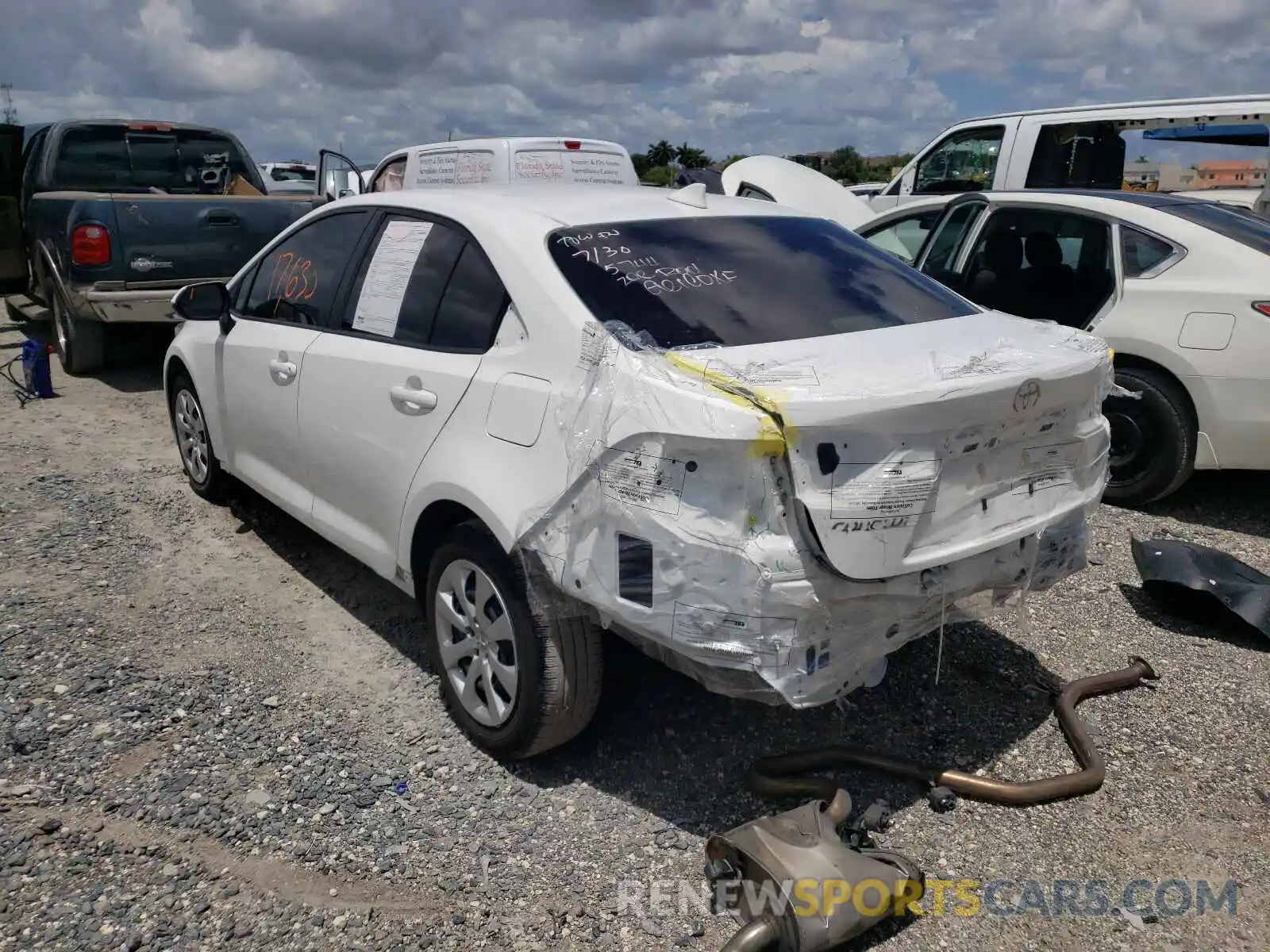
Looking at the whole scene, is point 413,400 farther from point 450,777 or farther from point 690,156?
point 690,156

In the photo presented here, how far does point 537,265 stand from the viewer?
2959mm

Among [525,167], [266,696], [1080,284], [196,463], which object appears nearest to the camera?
[266,696]

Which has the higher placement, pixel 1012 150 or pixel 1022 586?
pixel 1012 150

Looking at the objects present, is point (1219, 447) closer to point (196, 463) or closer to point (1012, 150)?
Result: point (1012, 150)

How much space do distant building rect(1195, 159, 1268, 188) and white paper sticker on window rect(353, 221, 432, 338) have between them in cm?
731

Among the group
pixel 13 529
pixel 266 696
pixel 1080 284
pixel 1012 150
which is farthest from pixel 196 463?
pixel 1012 150

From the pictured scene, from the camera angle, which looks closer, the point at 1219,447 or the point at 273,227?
the point at 1219,447

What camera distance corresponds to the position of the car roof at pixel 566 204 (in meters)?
3.23

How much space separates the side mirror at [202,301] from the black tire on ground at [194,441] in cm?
65

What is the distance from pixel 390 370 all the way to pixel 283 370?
2.89 feet

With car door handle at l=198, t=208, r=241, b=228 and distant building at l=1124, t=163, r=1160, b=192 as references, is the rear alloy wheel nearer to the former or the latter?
car door handle at l=198, t=208, r=241, b=228

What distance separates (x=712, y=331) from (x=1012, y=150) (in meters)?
6.71

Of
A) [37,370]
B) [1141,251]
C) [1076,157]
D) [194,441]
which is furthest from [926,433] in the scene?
[37,370]

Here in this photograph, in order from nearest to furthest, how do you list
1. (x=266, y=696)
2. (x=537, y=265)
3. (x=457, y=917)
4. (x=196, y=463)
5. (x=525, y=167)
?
(x=457, y=917) < (x=537, y=265) < (x=266, y=696) < (x=196, y=463) < (x=525, y=167)
